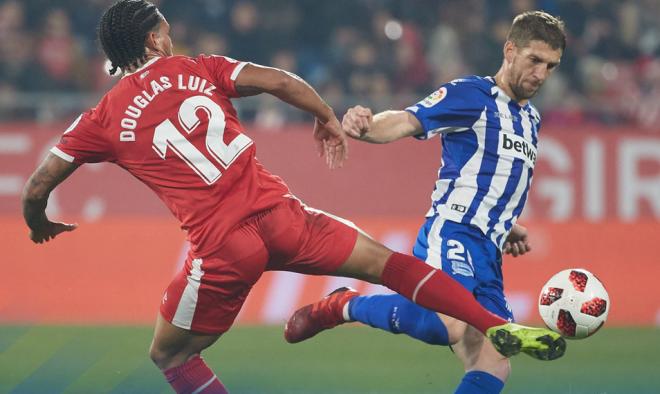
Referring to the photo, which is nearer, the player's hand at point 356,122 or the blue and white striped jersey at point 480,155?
the player's hand at point 356,122

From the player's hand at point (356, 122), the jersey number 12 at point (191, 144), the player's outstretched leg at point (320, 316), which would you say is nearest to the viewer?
the jersey number 12 at point (191, 144)

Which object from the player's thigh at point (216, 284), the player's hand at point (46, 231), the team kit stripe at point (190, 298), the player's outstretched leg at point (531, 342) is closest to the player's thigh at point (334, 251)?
the player's thigh at point (216, 284)

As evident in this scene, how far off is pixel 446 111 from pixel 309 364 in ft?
10.2

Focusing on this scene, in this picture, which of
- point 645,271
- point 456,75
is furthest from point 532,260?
point 456,75

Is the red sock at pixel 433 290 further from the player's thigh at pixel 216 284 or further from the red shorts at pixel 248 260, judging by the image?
the player's thigh at pixel 216 284

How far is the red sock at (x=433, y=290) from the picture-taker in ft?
15.7

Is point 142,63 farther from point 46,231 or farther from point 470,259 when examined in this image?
point 470,259

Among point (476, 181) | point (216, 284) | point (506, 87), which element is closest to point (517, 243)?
point (476, 181)

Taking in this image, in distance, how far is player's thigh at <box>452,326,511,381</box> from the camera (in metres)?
5.20

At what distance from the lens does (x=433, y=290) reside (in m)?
4.88

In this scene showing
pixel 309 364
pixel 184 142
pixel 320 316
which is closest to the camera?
pixel 184 142

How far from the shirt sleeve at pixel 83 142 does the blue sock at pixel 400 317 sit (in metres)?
1.55

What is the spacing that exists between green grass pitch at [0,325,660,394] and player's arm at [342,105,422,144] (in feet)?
6.46

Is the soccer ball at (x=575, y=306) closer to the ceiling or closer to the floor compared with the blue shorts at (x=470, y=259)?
closer to the floor
